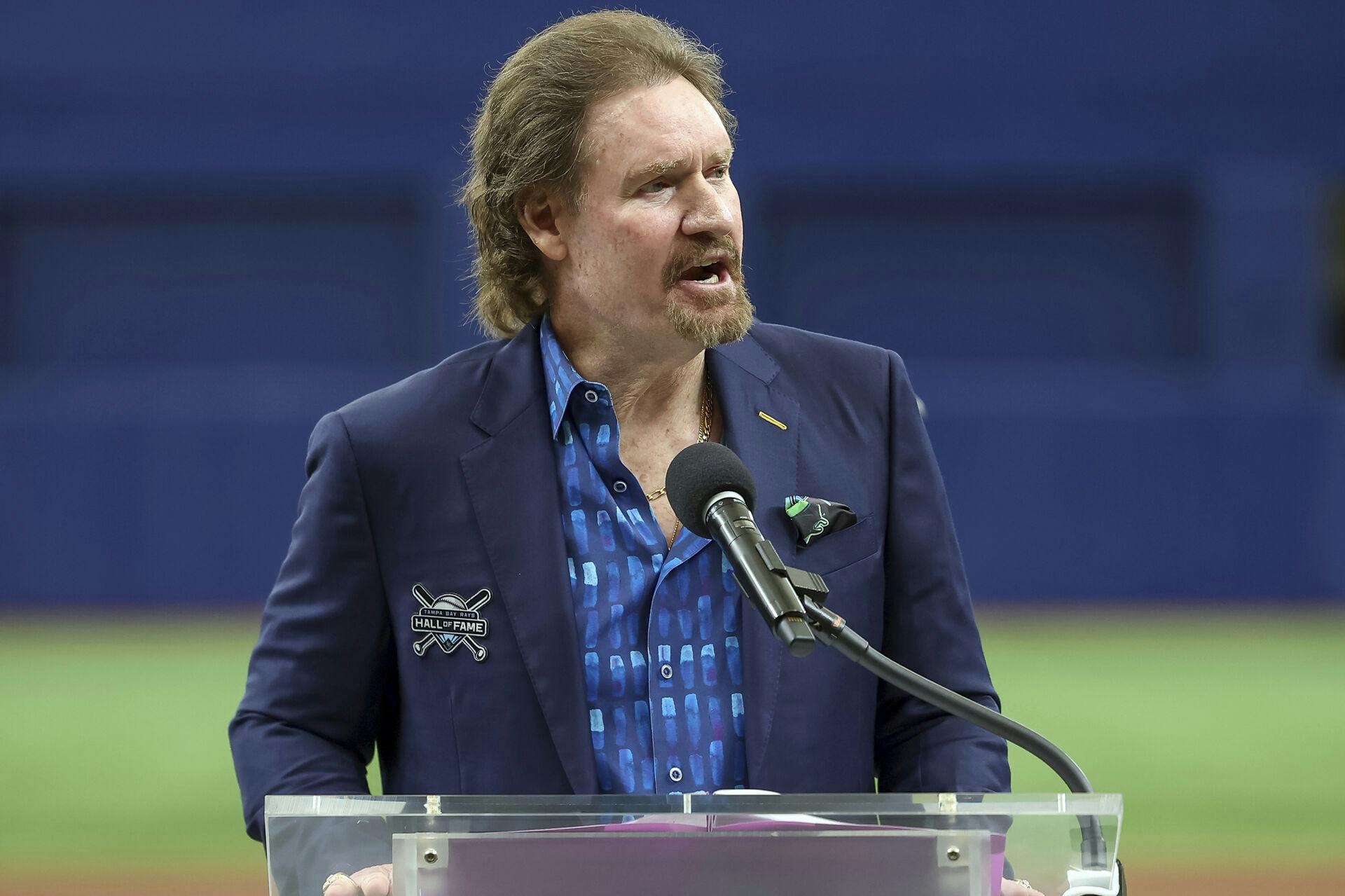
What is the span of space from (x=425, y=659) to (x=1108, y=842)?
1008 millimetres

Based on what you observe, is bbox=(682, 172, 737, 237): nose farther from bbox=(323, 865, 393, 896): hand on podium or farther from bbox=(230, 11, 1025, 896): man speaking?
bbox=(323, 865, 393, 896): hand on podium

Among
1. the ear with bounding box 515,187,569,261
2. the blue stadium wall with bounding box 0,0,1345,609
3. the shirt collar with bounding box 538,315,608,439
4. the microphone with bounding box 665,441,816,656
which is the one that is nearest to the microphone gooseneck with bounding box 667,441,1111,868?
the microphone with bounding box 665,441,816,656

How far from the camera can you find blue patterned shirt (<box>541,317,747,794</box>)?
→ 92.8 inches

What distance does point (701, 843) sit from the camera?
1650 millimetres

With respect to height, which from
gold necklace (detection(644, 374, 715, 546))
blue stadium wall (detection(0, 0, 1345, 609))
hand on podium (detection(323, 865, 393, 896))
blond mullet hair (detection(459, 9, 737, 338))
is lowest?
hand on podium (detection(323, 865, 393, 896))

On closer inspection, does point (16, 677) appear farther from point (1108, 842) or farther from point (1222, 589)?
point (1108, 842)

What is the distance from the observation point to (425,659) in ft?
7.84

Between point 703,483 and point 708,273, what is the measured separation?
57cm

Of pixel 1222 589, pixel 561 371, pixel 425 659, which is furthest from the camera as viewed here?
pixel 1222 589

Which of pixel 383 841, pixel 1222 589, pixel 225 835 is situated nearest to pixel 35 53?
pixel 225 835

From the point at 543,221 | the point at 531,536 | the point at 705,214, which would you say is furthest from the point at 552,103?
the point at 531,536

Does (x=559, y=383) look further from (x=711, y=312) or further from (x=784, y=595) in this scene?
(x=784, y=595)

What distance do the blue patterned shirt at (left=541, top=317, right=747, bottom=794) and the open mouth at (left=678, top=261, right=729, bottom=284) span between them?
0.94ft

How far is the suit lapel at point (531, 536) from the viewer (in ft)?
7.59
